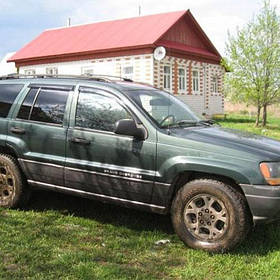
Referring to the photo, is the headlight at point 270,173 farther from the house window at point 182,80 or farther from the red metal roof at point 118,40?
the house window at point 182,80

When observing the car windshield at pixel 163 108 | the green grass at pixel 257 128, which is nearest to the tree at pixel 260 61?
the green grass at pixel 257 128

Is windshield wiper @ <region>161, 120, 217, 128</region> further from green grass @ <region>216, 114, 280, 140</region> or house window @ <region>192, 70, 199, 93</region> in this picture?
house window @ <region>192, 70, 199, 93</region>

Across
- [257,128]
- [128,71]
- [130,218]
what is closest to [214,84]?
[128,71]

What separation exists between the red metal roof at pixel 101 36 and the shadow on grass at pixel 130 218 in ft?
55.6

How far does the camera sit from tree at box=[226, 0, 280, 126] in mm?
22719

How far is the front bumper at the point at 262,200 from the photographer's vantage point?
400 cm

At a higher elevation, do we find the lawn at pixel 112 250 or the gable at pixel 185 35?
the gable at pixel 185 35

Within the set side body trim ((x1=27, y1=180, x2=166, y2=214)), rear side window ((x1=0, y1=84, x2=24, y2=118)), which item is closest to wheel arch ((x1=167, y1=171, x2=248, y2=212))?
side body trim ((x1=27, y1=180, x2=166, y2=214))

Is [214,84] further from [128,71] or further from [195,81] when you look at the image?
[128,71]

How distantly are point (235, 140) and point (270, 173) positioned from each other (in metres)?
0.55

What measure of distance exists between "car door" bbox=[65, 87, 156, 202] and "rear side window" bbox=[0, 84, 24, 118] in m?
1.04

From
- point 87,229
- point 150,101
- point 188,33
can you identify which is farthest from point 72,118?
point 188,33

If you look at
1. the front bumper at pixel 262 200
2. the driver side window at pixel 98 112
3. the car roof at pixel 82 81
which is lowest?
the front bumper at pixel 262 200

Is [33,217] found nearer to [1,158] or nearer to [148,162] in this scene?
[1,158]
